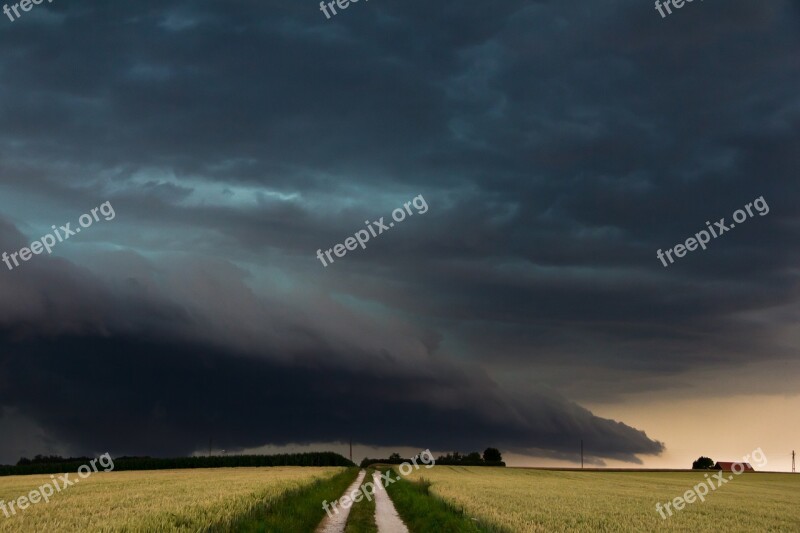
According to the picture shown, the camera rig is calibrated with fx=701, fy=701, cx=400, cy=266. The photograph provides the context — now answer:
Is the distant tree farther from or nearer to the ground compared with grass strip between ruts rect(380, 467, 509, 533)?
farther from the ground

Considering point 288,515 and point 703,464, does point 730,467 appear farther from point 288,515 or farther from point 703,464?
point 288,515

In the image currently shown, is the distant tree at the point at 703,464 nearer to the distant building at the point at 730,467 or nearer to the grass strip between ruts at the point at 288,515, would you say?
the distant building at the point at 730,467

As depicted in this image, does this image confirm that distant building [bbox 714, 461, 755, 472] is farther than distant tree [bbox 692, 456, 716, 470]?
No

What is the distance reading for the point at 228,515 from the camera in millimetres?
23969

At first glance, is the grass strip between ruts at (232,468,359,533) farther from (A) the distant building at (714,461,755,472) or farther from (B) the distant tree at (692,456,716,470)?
(B) the distant tree at (692,456,716,470)

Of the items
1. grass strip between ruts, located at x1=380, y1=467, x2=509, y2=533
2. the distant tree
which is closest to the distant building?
the distant tree

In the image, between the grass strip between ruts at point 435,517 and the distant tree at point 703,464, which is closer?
the grass strip between ruts at point 435,517

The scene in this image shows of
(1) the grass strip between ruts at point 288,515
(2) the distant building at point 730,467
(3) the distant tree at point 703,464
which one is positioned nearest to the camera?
(1) the grass strip between ruts at point 288,515

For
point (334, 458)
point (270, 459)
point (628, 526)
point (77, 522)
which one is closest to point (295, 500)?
point (77, 522)

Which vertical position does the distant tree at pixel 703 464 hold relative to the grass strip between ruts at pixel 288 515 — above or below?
above

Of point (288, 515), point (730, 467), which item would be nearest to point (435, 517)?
point (288, 515)

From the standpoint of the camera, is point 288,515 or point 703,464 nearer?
point 288,515

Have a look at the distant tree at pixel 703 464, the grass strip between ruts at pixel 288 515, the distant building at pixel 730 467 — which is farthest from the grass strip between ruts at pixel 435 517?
the distant tree at pixel 703 464

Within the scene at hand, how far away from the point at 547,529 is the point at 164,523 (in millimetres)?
Result: 12545
